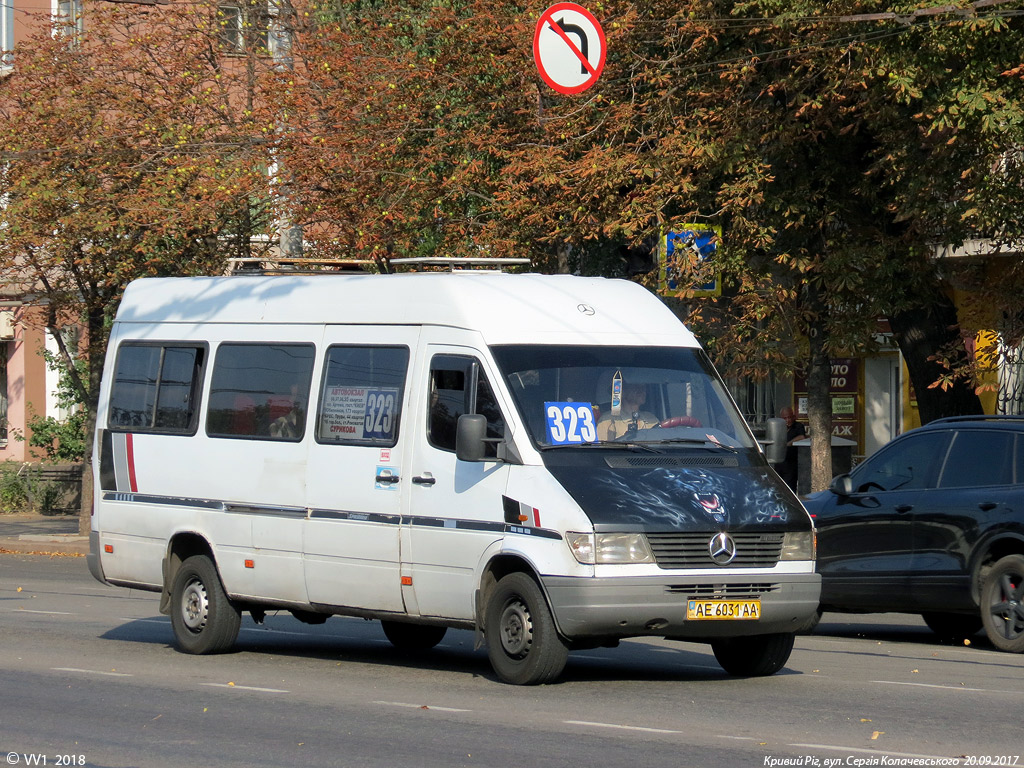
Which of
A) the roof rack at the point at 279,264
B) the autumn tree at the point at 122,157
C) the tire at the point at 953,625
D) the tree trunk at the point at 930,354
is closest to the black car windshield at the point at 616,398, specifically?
the roof rack at the point at 279,264

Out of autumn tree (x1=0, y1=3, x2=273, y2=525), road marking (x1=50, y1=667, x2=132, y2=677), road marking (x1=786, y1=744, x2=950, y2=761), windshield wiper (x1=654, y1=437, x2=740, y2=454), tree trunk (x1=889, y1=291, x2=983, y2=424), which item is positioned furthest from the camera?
autumn tree (x1=0, y1=3, x2=273, y2=525)

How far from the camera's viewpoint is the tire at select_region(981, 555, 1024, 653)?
495 inches

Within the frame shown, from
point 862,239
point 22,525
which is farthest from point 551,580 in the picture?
point 22,525

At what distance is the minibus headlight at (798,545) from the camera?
Result: 10.4 metres

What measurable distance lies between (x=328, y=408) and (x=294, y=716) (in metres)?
3.03

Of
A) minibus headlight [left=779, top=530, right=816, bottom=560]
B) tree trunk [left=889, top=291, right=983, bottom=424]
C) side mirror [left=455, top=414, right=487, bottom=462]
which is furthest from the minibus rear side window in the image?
tree trunk [left=889, top=291, right=983, bottom=424]

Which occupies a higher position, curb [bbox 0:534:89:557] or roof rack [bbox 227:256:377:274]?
roof rack [bbox 227:256:377:274]

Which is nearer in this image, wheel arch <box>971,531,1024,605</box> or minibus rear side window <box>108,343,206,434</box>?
wheel arch <box>971,531,1024,605</box>

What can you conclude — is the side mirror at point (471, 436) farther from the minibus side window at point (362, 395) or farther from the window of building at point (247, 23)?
the window of building at point (247, 23)

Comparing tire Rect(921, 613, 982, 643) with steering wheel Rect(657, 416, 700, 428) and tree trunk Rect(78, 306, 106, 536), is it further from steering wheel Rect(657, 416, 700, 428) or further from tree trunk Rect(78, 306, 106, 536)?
tree trunk Rect(78, 306, 106, 536)

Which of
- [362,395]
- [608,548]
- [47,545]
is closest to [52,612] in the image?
[362,395]

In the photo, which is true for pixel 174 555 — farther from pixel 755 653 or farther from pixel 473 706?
pixel 755 653

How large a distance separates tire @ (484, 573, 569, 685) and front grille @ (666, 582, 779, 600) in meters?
0.75

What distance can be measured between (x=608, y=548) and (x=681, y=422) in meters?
1.36
